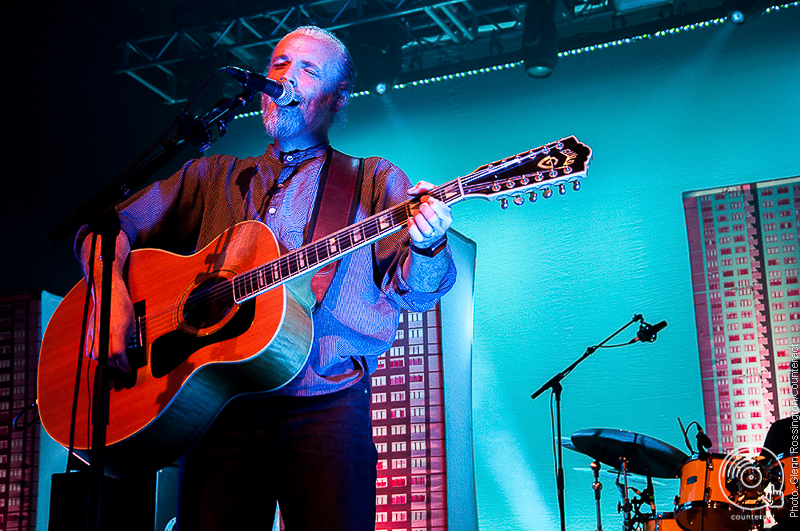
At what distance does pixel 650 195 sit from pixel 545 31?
1557 millimetres

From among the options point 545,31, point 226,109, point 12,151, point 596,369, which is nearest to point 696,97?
point 545,31

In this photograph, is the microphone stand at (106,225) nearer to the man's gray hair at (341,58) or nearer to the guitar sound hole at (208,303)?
the guitar sound hole at (208,303)

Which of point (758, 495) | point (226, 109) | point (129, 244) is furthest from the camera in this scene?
point (758, 495)

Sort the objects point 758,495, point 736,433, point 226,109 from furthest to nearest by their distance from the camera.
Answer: point 736,433 < point 758,495 < point 226,109

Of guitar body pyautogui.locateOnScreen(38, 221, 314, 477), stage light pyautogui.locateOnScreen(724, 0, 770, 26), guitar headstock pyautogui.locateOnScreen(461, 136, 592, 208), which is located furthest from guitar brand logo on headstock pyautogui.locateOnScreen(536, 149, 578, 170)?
stage light pyautogui.locateOnScreen(724, 0, 770, 26)

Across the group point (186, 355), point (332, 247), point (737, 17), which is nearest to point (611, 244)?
point (737, 17)

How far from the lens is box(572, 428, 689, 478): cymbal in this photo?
4.59m

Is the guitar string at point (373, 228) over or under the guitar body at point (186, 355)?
over

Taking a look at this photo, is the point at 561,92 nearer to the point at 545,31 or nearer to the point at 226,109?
the point at 545,31

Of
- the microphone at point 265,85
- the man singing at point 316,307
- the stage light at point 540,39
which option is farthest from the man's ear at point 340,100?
the stage light at point 540,39

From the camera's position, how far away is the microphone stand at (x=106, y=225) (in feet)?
6.08

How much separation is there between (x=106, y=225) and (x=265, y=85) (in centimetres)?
64

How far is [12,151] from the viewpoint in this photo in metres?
5.49

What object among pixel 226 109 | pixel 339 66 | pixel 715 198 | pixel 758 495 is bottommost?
pixel 758 495
